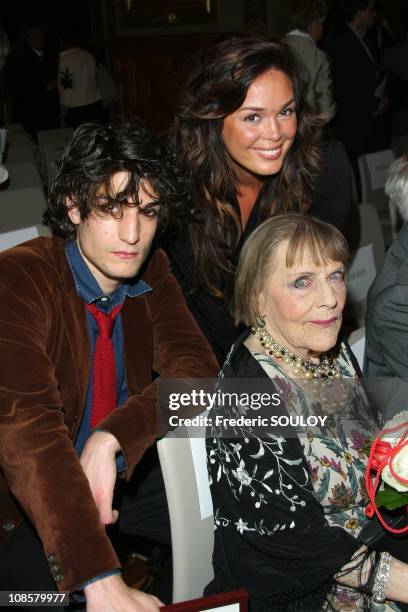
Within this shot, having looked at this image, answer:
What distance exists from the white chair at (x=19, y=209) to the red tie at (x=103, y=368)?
1.40 meters

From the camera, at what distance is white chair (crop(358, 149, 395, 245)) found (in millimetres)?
4062

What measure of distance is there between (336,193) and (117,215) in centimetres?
107

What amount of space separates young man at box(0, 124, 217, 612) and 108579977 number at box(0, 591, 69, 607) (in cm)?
11

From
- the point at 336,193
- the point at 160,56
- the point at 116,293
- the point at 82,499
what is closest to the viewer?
the point at 82,499

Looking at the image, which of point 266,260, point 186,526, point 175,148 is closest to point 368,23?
point 175,148

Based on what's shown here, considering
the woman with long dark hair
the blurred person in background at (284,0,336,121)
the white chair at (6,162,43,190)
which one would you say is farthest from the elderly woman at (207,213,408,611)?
the blurred person in background at (284,0,336,121)

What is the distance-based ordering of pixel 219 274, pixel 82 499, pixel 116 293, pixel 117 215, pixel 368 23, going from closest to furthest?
pixel 82 499
pixel 117 215
pixel 116 293
pixel 219 274
pixel 368 23

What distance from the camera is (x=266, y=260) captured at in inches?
66.3

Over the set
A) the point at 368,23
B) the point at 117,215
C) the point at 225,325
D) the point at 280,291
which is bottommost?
the point at 225,325

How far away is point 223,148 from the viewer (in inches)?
86.0

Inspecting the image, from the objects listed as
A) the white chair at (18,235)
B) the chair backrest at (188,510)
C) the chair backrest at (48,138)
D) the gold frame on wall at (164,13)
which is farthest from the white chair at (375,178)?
the gold frame on wall at (164,13)

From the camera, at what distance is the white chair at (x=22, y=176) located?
12.6 feet

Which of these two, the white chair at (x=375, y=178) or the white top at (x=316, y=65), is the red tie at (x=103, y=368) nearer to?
the white chair at (x=375, y=178)

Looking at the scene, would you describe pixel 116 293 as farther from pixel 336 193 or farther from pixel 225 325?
pixel 336 193
